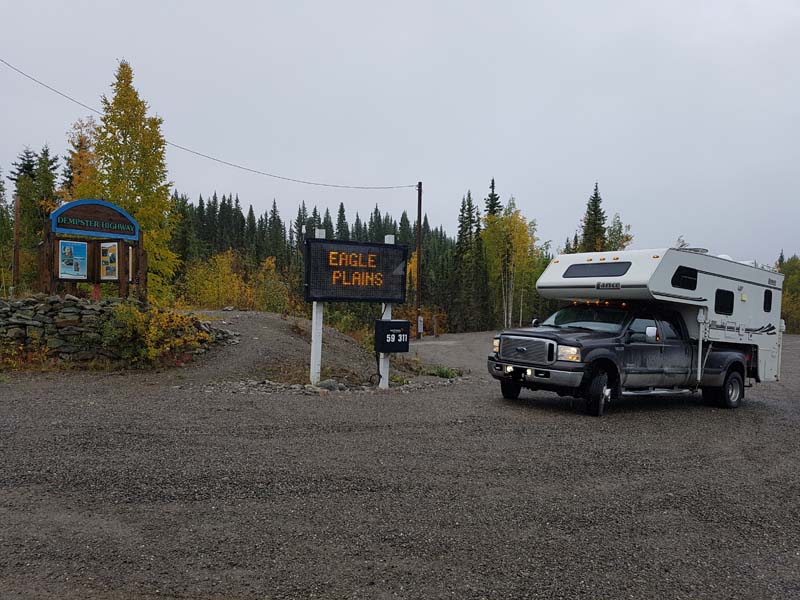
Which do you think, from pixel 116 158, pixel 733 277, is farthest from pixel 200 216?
pixel 733 277

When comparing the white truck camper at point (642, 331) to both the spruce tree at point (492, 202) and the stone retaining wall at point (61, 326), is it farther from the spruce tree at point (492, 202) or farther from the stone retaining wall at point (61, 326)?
the spruce tree at point (492, 202)

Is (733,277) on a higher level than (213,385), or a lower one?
higher

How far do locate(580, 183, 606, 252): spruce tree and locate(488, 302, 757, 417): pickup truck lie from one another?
4489 cm

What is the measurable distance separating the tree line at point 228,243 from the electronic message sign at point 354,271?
3.87ft

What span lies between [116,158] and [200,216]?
9248cm

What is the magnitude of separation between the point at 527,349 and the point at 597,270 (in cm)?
221

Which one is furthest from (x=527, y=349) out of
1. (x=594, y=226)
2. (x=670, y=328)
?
(x=594, y=226)

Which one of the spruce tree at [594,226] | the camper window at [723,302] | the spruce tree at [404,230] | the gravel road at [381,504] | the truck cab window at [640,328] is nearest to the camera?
the gravel road at [381,504]

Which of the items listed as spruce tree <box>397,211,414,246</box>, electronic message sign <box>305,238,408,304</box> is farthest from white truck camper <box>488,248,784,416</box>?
spruce tree <box>397,211,414,246</box>

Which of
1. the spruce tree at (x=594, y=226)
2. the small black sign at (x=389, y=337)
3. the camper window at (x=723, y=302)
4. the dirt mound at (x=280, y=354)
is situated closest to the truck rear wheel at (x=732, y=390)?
the camper window at (x=723, y=302)

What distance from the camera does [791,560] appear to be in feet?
13.8

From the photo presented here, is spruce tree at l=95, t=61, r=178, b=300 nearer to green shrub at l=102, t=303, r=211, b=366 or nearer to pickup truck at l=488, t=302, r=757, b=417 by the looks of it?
green shrub at l=102, t=303, r=211, b=366

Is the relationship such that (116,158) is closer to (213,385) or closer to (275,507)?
(213,385)

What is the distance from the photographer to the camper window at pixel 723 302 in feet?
37.6
